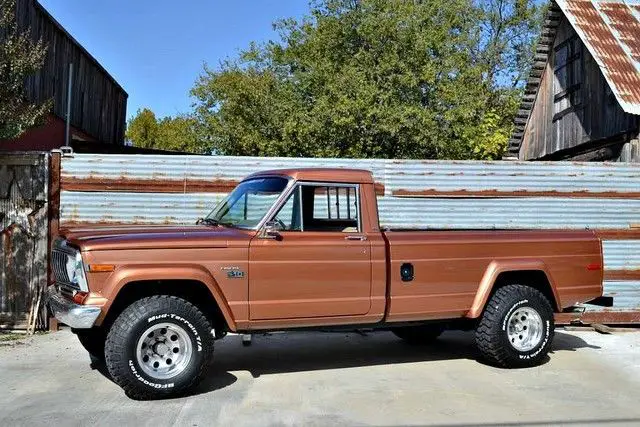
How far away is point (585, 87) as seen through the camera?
52.2 feet

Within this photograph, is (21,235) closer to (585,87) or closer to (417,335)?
(417,335)

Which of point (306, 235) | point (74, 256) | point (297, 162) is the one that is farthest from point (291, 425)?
point (297, 162)

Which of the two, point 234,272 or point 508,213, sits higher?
point 508,213

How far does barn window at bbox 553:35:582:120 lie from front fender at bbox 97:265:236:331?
12.9 meters

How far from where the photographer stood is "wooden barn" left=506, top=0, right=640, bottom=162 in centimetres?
1343

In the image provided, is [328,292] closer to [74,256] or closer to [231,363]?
[231,363]

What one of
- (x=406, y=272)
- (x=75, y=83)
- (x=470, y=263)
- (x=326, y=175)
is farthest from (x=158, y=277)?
(x=75, y=83)

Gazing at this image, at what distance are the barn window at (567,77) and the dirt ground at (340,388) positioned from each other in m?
9.59

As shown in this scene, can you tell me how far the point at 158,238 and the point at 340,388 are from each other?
7.26ft

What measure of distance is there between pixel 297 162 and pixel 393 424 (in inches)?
186

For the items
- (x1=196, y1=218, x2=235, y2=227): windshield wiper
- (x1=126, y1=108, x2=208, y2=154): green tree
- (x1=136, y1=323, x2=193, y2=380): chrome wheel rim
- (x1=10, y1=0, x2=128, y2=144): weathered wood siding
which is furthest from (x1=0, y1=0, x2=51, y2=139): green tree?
(x1=126, y1=108, x2=208, y2=154): green tree

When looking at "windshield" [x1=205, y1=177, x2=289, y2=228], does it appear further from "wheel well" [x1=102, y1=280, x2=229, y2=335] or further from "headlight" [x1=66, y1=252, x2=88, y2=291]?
"headlight" [x1=66, y1=252, x2=88, y2=291]

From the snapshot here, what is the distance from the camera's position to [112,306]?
229 inches

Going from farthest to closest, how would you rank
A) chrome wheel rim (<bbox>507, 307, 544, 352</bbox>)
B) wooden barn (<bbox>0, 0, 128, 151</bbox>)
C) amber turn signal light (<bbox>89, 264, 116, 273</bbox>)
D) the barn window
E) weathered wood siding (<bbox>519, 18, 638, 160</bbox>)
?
1. the barn window
2. weathered wood siding (<bbox>519, 18, 638, 160</bbox>)
3. wooden barn (<bbox>0, 0, 128, 151</bbox>)
4. chrome wheel rim (<bbox>507, 307, 544, 352</bbox>)
5. amber turn signal light (<bbox>89, 264, 116, 273</bbox>)
